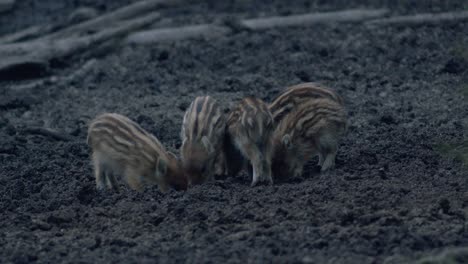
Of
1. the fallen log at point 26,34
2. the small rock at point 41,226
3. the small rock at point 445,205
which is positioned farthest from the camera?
the fallen log at point 26,34

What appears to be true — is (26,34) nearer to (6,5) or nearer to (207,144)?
(6,5)

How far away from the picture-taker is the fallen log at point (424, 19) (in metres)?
13.7

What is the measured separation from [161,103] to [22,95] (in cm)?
159

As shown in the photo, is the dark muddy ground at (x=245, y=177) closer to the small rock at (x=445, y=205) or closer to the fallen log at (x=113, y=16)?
the small rock at (x=445, y=205)

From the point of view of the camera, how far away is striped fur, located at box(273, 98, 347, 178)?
8.99 meters

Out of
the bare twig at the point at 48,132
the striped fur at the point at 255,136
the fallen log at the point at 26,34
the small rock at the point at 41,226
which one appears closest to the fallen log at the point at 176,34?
the fallen log at the point at 26,34

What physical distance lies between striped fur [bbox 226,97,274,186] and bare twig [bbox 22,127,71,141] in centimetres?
229

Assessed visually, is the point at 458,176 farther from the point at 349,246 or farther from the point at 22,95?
the point at 22,95

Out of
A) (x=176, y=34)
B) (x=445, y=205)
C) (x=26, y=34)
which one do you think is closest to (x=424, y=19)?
(x=176, y=34)

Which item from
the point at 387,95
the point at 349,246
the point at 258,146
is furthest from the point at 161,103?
the point at 349,246

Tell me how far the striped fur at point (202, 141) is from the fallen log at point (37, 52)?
13.9 ft

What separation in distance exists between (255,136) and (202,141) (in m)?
0.40

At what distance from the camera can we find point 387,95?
11.2m

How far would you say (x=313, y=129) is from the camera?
9.07 m
